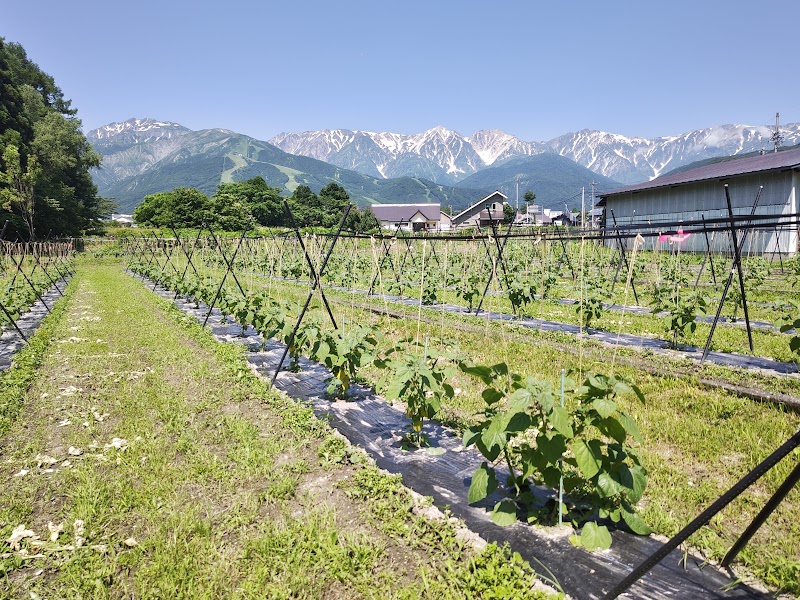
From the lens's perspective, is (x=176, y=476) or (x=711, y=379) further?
(x=711, y=379)

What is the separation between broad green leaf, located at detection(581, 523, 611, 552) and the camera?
94.8 inches

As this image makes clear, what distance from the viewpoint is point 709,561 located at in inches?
93.6

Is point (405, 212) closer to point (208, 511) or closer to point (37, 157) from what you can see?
point (37, 157)

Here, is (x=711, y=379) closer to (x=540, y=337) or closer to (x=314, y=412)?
(x=540, y=337)

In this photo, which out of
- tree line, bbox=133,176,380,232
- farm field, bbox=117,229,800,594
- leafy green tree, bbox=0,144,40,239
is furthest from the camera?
tree line, bbox=133,176,380,232

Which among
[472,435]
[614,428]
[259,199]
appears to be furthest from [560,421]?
[259,199]

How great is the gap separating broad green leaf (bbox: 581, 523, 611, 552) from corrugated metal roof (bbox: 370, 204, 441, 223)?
3097 inches

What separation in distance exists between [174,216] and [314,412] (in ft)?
199

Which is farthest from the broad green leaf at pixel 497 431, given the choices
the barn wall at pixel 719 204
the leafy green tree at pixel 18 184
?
the leafy green tree at pixel 18 184

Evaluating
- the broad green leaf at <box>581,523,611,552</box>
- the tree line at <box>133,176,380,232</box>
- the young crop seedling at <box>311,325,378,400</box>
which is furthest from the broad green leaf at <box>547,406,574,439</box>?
the tree line at <box>133,176,380,232</box>

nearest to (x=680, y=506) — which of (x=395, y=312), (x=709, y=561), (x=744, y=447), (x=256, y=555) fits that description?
(x=709, y=561)

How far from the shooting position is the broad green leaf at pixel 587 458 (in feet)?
7.63

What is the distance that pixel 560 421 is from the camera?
2.35m

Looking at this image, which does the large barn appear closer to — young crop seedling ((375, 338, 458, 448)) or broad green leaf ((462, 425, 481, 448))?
young crop seedling ((375, 338, 458, 448))
